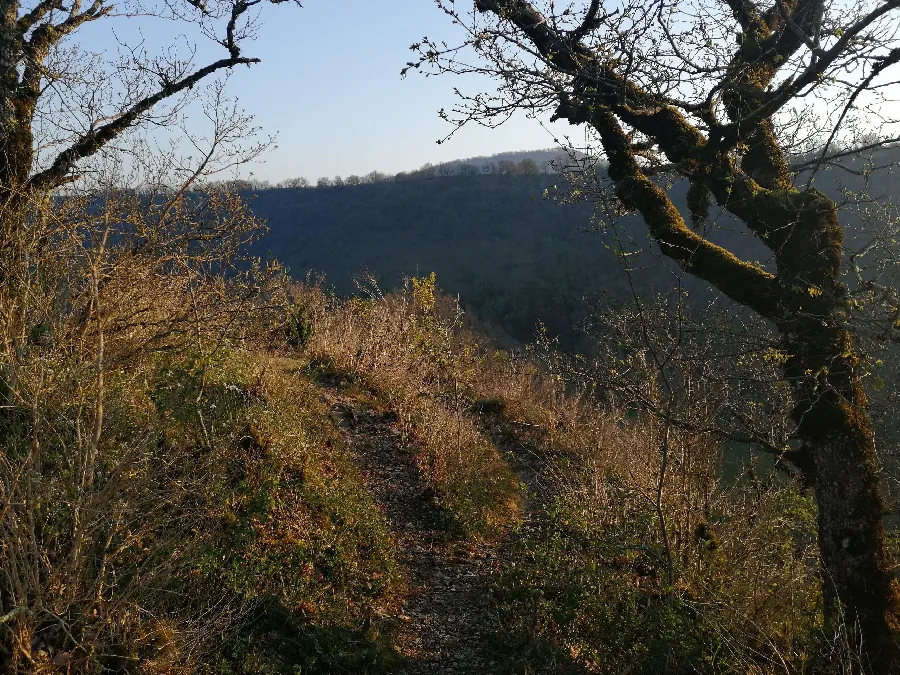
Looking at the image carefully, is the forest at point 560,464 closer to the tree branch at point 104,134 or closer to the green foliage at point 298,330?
the tree branch at point 104,134

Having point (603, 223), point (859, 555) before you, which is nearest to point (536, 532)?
point (859, 555)

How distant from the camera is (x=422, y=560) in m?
6.00

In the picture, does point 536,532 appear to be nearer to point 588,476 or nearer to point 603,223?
point 588,476

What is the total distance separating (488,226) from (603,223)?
73.6 m

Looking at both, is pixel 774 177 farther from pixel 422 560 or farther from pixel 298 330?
pixel 298 330

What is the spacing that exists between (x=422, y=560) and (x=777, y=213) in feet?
14.3

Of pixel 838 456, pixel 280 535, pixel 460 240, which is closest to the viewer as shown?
pixel 838 456

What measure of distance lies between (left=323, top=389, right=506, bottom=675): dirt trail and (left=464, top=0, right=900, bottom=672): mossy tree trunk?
2533 millimetres

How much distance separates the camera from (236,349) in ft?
21.8

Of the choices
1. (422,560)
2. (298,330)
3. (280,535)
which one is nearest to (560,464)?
(422,560)

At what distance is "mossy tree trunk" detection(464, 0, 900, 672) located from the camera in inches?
137

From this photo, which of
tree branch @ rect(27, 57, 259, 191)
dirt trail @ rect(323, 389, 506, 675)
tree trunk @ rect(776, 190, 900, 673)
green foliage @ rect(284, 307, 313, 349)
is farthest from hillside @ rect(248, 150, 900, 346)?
tree trunk @ rect(776, 190, 900, 673)

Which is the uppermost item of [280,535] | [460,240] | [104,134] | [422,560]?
[460,240]

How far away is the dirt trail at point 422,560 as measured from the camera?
4.65 m
